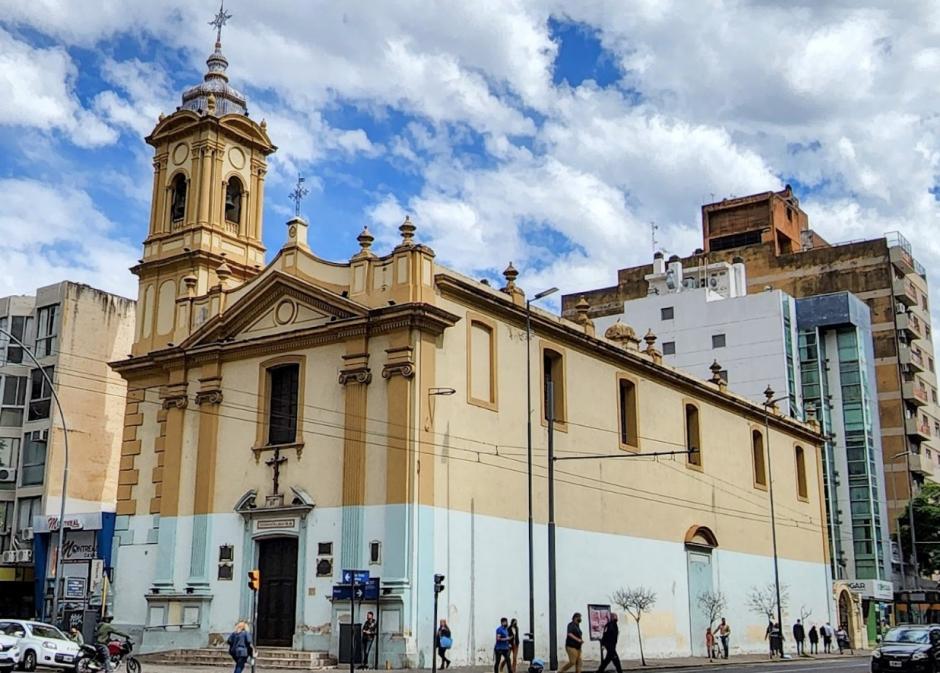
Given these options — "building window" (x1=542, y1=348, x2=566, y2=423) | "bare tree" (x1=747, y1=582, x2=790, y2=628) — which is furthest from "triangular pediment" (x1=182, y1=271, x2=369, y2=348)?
"bare tree" (x1=747, y1=582, x2=790, y2=628)

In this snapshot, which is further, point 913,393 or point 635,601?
point 913,393

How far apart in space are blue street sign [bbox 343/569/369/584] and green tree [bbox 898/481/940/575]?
47.3m

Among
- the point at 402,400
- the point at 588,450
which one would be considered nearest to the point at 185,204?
the point at 402,400

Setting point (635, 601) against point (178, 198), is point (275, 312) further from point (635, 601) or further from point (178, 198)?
point (635, 601)

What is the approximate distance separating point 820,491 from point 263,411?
33149mm

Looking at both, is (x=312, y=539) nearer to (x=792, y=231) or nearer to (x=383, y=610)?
(x=383, y=610)

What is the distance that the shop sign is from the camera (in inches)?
2512

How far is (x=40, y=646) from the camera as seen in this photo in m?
26.6

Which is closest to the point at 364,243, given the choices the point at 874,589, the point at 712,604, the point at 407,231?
the point at 407,231

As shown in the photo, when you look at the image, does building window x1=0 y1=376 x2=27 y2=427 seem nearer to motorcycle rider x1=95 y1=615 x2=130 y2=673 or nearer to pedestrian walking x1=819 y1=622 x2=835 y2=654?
motorcycle rider x1=95 y1=615 x2=130 y2=673

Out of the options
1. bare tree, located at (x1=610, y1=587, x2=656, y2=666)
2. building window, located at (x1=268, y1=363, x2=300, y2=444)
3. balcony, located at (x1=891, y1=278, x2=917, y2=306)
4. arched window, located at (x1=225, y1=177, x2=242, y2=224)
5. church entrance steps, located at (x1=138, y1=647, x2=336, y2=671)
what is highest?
balcony, located at (x1=891, y1=278, x2=917, y2=306)

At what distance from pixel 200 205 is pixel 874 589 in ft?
153

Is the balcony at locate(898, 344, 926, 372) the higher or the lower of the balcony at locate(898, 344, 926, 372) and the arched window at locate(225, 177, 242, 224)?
the higher

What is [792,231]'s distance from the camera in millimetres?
82438
